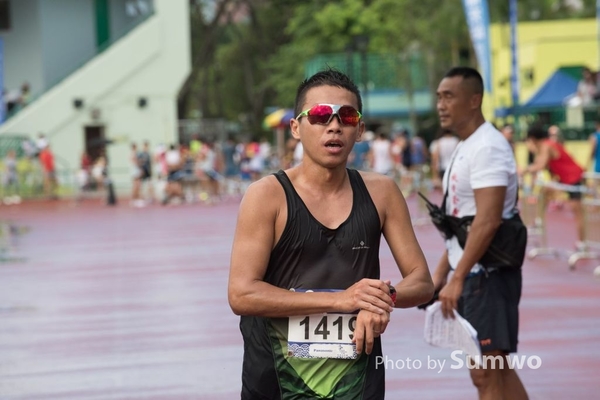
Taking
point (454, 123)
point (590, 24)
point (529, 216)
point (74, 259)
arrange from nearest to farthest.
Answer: point (454, 123)
point (529, 216)
point (74, 259)
point (590, 24)

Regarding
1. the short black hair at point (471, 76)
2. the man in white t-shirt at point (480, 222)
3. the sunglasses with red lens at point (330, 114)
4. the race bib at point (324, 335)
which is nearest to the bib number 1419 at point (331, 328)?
the race bib at point (324, 335)

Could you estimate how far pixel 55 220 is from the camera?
30391 millimetres

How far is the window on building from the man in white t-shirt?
47.0 meters

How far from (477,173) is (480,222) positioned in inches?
10.4

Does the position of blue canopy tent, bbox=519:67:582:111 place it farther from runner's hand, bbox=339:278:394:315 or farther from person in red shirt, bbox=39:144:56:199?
runner's hand, bbox=339:278:394:315

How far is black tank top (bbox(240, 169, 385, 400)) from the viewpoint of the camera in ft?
14.5

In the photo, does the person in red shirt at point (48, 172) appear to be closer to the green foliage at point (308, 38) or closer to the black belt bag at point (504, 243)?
the green foliage at point (308, 38)

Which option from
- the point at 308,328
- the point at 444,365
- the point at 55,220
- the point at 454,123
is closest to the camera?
the point at 308,328

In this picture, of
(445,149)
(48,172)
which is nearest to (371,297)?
(445,149)

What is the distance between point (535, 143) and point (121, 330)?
29.7 feet

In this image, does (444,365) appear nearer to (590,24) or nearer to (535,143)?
(535,143)

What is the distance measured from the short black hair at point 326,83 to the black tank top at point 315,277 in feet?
1.18

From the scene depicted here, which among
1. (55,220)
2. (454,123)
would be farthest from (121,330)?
(55,220)

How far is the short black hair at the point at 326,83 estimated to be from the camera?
4.55 meters
